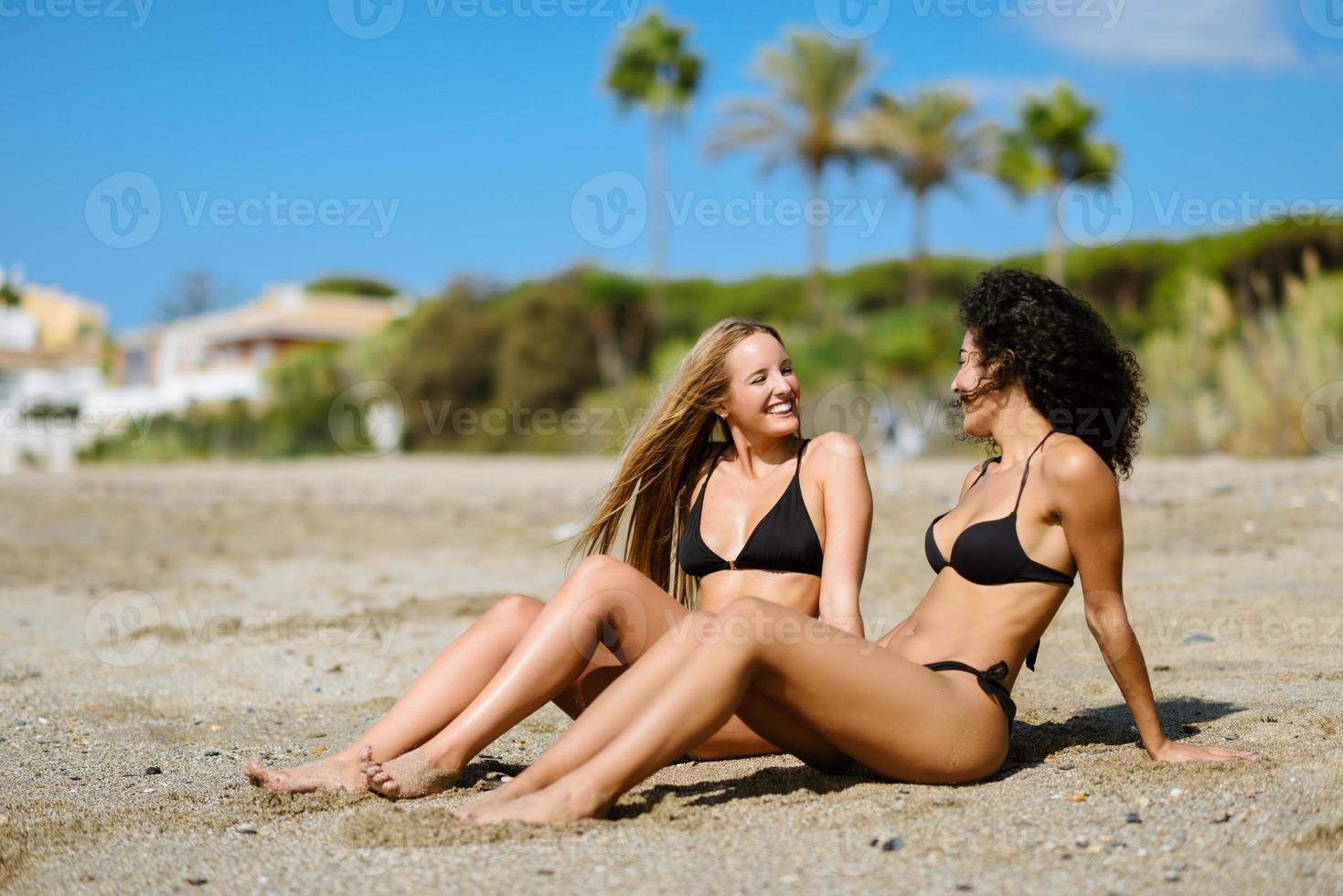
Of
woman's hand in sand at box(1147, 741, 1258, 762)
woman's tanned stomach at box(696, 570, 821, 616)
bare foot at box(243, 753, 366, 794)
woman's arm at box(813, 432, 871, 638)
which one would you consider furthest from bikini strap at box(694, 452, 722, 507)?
woman's hand in sand at box(1147, 741, 1258, 762)

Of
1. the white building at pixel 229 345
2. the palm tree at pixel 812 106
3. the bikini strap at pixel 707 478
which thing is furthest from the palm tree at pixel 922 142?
the bikini strap at pixel 707 478

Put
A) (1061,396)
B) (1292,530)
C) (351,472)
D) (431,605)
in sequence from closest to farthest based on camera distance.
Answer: (1061,396) → (431,605) → (1292,530) → (351,472)

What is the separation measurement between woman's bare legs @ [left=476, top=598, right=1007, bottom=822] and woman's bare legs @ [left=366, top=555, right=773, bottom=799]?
31 cm

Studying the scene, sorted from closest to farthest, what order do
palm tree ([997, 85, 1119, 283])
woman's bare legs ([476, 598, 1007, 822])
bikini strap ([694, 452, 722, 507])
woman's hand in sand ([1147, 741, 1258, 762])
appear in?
1. woman's bare legs ([476, 598, 1007, 822])
2. woman's hand in sand ([1147, 741, 1258, 762])
3. bikini strap ([694, 452, 722, 507])
4. palm tree ([997, 85, 1119, 283])

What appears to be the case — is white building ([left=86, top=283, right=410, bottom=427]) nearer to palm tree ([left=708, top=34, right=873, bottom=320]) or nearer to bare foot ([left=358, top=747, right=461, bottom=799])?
palm tree ([left=708, top=34, right=873, bottom=320])

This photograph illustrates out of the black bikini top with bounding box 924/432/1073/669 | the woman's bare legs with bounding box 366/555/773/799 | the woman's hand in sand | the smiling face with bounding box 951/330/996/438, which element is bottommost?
the woman's hand in sand

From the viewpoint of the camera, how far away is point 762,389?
12.5ft

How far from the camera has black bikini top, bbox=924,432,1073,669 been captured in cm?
318

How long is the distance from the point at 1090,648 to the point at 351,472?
55.2ft

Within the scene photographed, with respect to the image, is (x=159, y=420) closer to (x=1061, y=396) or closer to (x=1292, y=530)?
(x=1292, y=530)

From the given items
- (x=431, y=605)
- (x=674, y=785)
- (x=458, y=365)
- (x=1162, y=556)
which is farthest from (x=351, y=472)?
(x=674, y=785)

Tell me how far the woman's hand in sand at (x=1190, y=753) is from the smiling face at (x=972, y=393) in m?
0.90

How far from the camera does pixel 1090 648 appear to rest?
17.6 ft

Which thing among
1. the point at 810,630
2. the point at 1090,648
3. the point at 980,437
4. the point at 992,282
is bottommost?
the point at 1090,648
